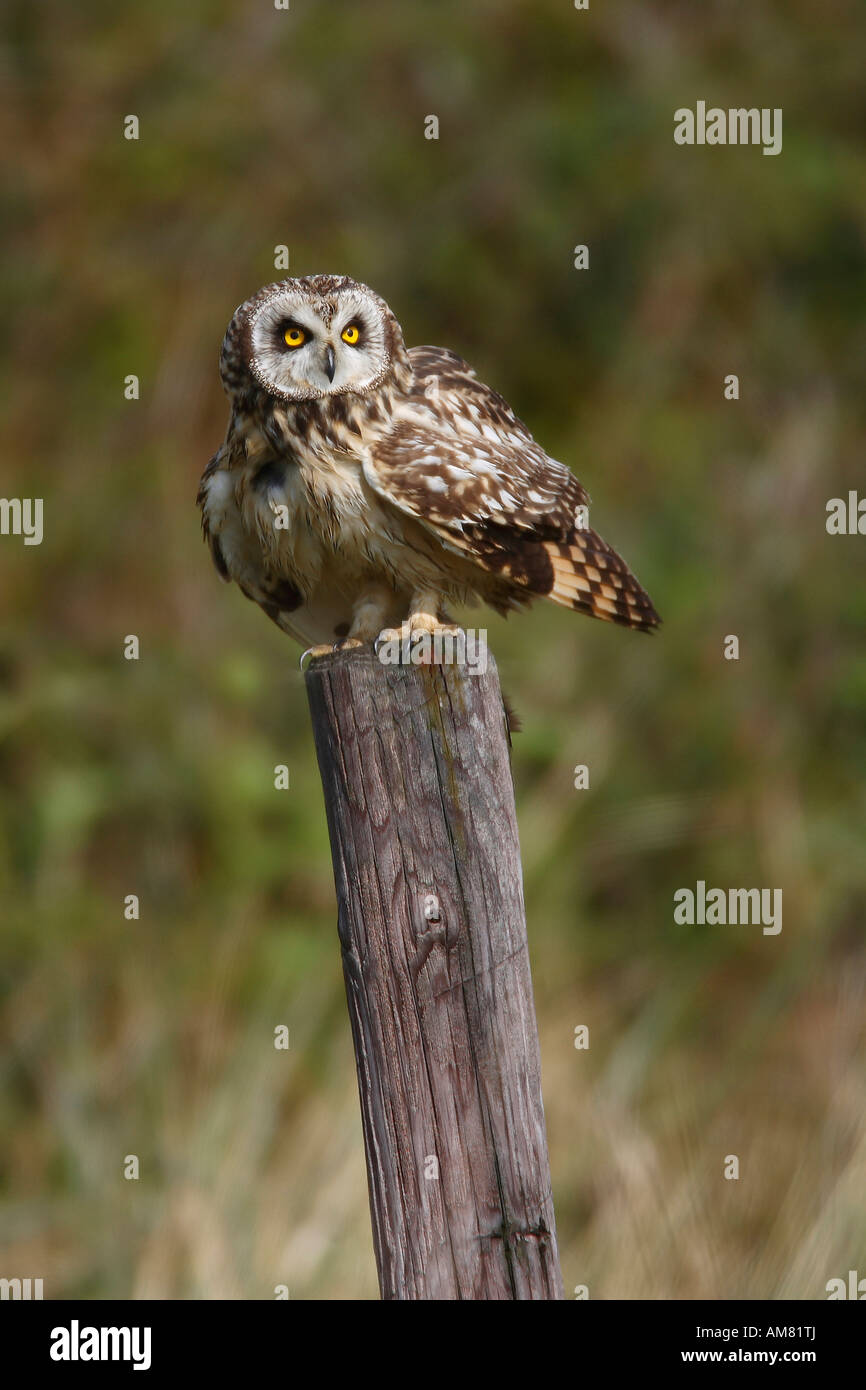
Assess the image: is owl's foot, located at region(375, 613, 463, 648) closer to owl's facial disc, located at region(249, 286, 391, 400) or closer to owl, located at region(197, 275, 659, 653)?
owl, located at region(197, 275, 659, 653)

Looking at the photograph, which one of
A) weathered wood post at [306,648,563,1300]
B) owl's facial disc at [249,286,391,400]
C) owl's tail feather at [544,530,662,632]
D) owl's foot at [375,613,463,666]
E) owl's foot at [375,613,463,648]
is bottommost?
weathered wood post at [306,648,563,1300]

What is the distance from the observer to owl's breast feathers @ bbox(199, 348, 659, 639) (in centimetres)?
344

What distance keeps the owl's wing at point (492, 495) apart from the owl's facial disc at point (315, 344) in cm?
17

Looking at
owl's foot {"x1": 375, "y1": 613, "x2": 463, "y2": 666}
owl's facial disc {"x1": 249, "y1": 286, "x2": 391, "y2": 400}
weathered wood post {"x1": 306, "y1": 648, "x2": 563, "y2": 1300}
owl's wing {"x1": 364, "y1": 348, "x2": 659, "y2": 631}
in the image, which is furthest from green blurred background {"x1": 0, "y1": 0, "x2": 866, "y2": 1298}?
owl's facial disc {"x1": 249, "y1": 286, "x2": 391, "y2": 400}

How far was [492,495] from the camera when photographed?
3471 millimetres

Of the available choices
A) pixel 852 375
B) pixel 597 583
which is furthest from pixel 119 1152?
pixel 852 375

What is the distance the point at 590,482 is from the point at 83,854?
371 centimetres

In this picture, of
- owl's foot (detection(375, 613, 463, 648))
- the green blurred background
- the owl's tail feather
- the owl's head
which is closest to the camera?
owl's foot (detection(375, 613, 463, 648))

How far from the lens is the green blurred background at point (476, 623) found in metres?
5.24

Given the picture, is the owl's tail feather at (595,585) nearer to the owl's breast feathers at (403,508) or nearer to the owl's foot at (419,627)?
the owl's breast feathers at (403,508)

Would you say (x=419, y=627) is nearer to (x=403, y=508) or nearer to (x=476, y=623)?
(x=403, y=508)

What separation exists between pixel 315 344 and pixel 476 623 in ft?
10.7

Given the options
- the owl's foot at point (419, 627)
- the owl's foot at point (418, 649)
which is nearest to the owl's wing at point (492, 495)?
the owl's foot at point (419, 627)

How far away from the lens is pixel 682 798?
7074 millimetres
